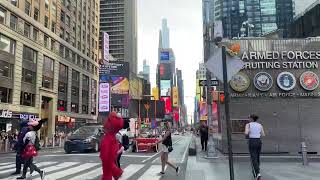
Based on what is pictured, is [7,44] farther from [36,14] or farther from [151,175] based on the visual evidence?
[151,175]

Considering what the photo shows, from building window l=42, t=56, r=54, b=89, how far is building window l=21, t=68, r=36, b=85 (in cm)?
358

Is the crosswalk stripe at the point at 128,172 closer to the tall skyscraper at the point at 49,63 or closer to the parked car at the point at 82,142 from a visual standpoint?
the parked car at the point at 82,142

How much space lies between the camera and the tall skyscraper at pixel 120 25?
160500mm

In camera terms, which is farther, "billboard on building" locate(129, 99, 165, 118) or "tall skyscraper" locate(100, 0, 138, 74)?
"tall skyscraper" locate(100, 0, 138, 74)

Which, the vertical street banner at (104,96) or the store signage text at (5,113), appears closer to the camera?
the store signage text at (5,113)

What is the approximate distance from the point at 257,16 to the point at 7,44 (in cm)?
3320

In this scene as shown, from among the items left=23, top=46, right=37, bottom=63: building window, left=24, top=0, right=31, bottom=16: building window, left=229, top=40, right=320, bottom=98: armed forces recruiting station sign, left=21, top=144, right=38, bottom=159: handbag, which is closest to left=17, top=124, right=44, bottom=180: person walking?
left=21, top=144, right=38, bottom=159: handbag

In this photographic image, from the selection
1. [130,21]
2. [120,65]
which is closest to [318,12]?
[120,65]

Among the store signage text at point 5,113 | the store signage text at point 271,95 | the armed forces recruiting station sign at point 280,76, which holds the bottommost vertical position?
the store signage text at point 5,113

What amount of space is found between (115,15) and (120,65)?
99.5 metres

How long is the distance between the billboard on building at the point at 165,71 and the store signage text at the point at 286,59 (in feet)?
529

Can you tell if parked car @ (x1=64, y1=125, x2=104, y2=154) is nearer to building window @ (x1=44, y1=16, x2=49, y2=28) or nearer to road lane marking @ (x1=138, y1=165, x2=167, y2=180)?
road lane marking @ (x1=138, y1=165, x2=167, y2=180)

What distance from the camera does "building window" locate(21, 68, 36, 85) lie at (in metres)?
52.4

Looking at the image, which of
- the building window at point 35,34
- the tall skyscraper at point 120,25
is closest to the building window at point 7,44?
the building window at point 35,34
